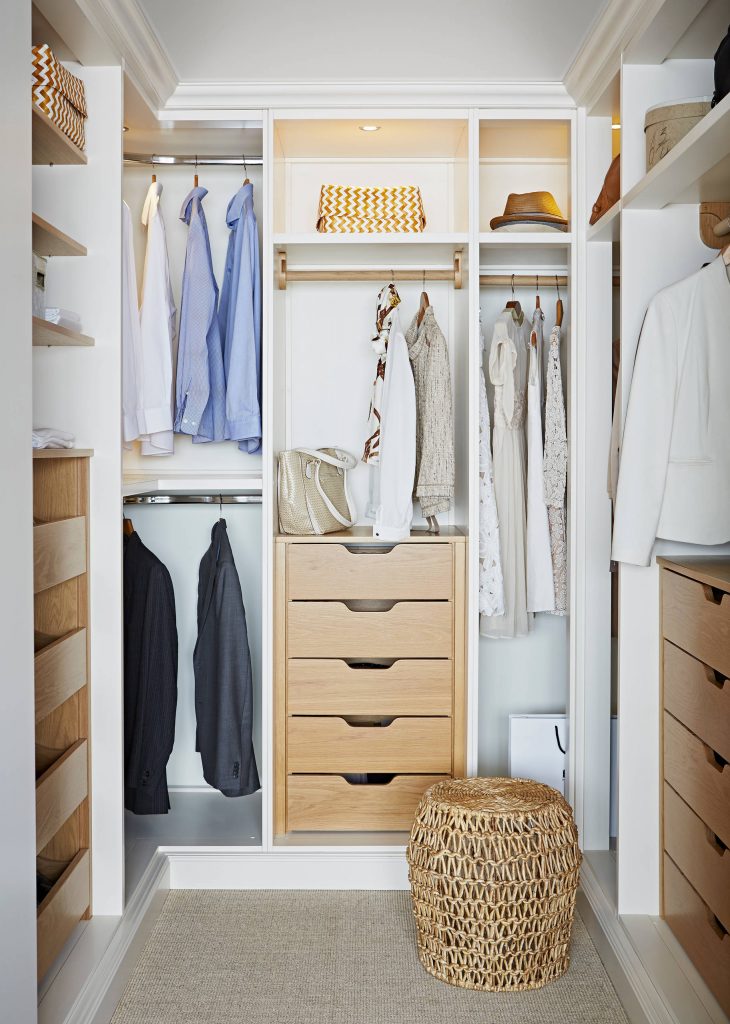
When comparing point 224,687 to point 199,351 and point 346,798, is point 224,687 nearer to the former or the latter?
point 346,798

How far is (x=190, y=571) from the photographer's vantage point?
10.5ft

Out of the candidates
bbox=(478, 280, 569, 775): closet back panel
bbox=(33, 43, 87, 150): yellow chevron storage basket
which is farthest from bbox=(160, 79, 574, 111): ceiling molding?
bbox=(478, 280, 569, 775): closet back panel

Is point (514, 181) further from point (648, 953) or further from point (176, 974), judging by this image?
point (176, 974)

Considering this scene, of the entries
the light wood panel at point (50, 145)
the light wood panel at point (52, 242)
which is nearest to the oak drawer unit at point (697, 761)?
the light wood panel at point (52, 242)

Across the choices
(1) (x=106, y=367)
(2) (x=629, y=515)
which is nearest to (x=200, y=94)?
(1) (x=106, y=367)

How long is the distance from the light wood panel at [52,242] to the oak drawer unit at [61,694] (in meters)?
0.47

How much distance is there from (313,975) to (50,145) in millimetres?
2056

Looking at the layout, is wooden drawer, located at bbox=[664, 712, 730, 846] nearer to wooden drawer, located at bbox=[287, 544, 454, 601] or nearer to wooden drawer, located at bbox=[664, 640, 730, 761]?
wooden drawer, located at bbox=[664, 640, 730, 761]

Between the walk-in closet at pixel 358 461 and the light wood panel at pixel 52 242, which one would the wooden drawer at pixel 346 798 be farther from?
the light wood panel at pixel 52 242

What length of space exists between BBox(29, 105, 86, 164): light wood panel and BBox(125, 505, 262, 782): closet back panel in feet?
4.34

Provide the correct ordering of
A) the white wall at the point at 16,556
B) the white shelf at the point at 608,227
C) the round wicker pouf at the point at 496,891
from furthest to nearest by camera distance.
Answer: the white shelf at the point at 608,227 < the round wicker pouf at the point at 496,891 < the white wall at the point at 16,556

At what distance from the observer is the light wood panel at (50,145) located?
1887 mm

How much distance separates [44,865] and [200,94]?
2.10m

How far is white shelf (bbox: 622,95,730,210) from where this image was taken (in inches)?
66.5
